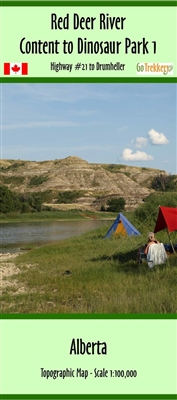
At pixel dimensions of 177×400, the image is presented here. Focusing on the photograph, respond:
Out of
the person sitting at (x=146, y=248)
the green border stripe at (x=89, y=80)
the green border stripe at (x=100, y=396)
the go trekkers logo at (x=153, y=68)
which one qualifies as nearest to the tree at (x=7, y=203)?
the person sitting at (x=146, y=248)

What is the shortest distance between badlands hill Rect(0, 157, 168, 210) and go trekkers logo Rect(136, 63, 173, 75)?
79158mm

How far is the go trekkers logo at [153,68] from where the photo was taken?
23.6 ft

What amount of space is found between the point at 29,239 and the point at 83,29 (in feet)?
81.2

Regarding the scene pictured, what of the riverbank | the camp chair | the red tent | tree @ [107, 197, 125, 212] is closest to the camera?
the camp chair

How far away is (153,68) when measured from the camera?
7.24 m

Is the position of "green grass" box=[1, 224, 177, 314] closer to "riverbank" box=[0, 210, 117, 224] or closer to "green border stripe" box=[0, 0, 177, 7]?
"green border stripe" box=[0, 0, 177, 7]

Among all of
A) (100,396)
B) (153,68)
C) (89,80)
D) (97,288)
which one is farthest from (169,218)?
(100,396)

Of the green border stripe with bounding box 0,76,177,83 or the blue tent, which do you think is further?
the blue tent

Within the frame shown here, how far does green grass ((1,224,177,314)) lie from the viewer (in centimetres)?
707

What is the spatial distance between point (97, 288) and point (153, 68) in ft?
14.9

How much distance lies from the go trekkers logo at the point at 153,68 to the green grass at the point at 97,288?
11.7ft

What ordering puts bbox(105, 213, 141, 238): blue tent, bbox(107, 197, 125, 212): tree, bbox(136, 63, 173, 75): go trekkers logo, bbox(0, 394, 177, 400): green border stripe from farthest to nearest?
bbox(107, 197, 125, 212): tree < bbox(105, 213, 141, 238): blue tent < bbox(136, 63, 173, 75): go trekkers logo < bbox(0, 394, 177, 400): green border stripe

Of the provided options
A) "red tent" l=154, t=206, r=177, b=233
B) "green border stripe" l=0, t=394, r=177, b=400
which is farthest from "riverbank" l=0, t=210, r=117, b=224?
"green border stripe" l=0, t=394, r=177, b=400

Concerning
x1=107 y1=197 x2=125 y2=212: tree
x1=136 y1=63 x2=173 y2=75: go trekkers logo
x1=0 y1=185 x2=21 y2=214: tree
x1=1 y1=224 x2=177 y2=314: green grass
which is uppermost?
x1=136 y1=63 x2=173 y2=75: go trekkers logo
